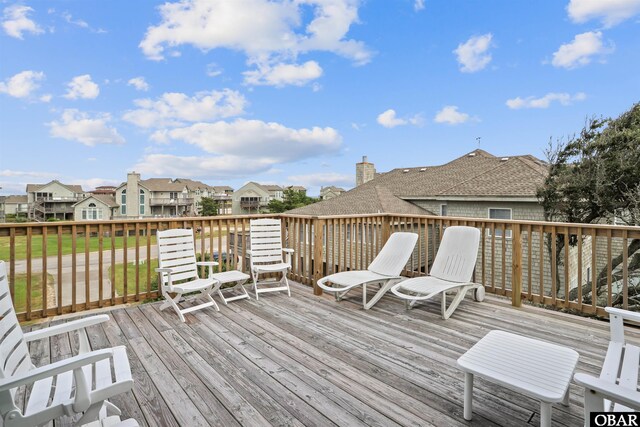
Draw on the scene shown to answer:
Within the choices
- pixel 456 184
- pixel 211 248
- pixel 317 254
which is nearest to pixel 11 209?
pixel 211 248

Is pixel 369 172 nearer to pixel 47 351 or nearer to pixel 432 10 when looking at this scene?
pixel 432 10

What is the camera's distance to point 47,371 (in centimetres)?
142

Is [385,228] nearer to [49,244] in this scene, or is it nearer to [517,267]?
[517,267]

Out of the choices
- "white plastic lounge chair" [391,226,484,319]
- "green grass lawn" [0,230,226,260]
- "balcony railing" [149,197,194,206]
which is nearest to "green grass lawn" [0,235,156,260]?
"green grass lawn" [0,230,226,260]

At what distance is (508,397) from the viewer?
2.31 m

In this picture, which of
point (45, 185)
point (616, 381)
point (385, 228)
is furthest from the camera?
point (45, 185)

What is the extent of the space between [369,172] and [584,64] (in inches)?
470

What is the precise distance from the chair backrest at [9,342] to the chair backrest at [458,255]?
13.3 feet

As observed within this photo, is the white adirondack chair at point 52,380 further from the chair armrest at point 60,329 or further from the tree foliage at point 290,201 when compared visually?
the tree foliage at point 290,201

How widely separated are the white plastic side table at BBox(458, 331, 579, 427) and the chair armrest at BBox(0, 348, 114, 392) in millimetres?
1923

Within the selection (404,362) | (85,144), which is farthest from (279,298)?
(85,144)

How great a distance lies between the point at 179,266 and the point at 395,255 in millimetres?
2903

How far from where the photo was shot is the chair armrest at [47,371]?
137 cm

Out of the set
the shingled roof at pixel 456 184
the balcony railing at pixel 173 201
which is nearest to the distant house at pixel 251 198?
the balcony railing at pixel 173 201
